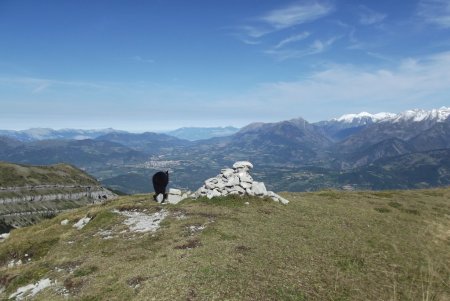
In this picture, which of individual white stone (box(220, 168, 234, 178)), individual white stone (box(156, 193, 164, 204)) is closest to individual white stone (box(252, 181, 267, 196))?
individual white stone (box(220, 168, 234, 178))

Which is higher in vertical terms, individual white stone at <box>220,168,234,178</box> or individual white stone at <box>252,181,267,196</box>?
individual white stone at <box>220,168,234,178</box>

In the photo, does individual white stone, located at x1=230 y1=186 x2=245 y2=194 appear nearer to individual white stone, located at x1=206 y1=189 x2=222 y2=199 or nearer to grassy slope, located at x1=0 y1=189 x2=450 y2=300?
individual white stone, located at x1=206 y1=189 x2=222 y2=199

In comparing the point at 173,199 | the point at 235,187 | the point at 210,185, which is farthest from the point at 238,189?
the point at 173,199

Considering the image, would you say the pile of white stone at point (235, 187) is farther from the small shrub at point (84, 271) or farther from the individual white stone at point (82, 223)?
the small shrub at point (84, 271)

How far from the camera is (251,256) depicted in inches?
Answer: 998

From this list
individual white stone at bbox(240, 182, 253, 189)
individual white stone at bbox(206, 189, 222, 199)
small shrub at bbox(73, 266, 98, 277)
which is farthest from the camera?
individual white stone at bbox(240, 182, 253, 189)

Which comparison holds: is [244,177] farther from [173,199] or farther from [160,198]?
[160,198]

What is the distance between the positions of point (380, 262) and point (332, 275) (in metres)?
5.42

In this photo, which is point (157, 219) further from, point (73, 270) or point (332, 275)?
point (332, 275)

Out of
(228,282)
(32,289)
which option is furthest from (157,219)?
(228,282)

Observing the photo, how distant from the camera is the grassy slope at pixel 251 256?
20.5m

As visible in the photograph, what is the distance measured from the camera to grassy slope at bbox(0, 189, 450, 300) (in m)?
20.5

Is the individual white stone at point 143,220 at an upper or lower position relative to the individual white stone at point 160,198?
lower

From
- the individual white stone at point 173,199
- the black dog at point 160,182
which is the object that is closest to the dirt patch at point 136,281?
the individual white stone at point 173,199
